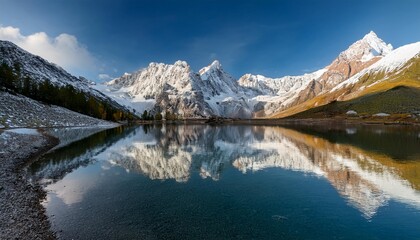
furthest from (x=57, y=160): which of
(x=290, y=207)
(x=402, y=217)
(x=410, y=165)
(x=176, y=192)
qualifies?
(x=410, y=165)

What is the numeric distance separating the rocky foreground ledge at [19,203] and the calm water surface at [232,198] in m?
1.14

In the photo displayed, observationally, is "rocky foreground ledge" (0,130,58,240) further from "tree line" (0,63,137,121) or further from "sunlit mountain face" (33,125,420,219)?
"tree line" (0,63,137,121)

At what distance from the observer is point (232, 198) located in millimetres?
30219

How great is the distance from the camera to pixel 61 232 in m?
20.7

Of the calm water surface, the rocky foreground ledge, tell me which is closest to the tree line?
the rocky foreground ledge

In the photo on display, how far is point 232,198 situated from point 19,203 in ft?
68.3

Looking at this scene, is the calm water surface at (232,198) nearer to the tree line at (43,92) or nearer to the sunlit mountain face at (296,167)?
the sunlit mountain face at (296,167)

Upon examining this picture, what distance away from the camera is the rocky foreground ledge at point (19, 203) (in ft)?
65.3

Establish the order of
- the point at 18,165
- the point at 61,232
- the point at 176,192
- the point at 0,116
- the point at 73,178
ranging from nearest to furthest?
the point at 61,232
the point at 176,192
the point at 73,178
the point at 18,165
the point at 0,116

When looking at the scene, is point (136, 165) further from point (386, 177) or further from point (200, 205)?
point (386, 177)

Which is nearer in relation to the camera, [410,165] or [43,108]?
[410,165]

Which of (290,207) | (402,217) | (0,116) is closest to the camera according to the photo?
(402,217)

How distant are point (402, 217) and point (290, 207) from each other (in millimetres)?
9752

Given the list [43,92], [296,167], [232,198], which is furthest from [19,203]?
[43,92]
